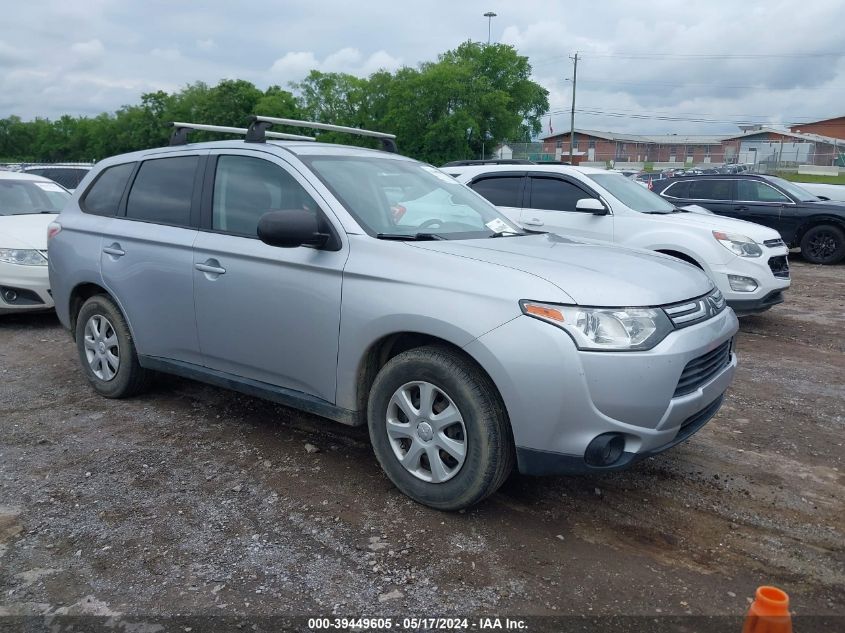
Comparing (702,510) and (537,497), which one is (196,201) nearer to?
(537,497)

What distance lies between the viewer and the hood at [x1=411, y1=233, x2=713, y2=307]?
319cm

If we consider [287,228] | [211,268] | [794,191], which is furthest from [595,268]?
[794,191]

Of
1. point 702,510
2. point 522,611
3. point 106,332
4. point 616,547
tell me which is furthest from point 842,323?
point 106,332

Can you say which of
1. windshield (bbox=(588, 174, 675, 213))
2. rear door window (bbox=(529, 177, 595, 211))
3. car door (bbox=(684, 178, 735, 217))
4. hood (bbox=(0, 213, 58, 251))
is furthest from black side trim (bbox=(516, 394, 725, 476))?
car door (bbox=(684, 178, 735, 217))

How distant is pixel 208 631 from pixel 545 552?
1.45 m

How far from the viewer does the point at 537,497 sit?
3.76 m

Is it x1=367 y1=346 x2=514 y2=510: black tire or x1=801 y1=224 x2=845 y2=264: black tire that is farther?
x1=801 y1=224 x2=845 y2=264: black tire

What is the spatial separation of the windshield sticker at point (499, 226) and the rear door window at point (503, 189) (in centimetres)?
435

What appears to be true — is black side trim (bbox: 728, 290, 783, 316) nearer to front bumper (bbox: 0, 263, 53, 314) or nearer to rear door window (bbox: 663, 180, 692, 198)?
rear door window (bbox: 663, 180, 692, 198)

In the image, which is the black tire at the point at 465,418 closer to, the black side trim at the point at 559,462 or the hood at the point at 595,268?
the black side trim at the point at 559,462

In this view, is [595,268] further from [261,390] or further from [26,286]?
[26,286]

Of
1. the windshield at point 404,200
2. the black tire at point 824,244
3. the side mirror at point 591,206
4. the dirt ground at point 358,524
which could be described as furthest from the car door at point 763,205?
the windshield at point 404,200

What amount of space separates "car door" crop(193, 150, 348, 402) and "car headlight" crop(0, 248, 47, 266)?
4007 mm

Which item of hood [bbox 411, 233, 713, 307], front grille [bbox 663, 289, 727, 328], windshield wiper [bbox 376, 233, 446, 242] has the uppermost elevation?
windshield wiper [bbox 376, 233, 446, 242]
